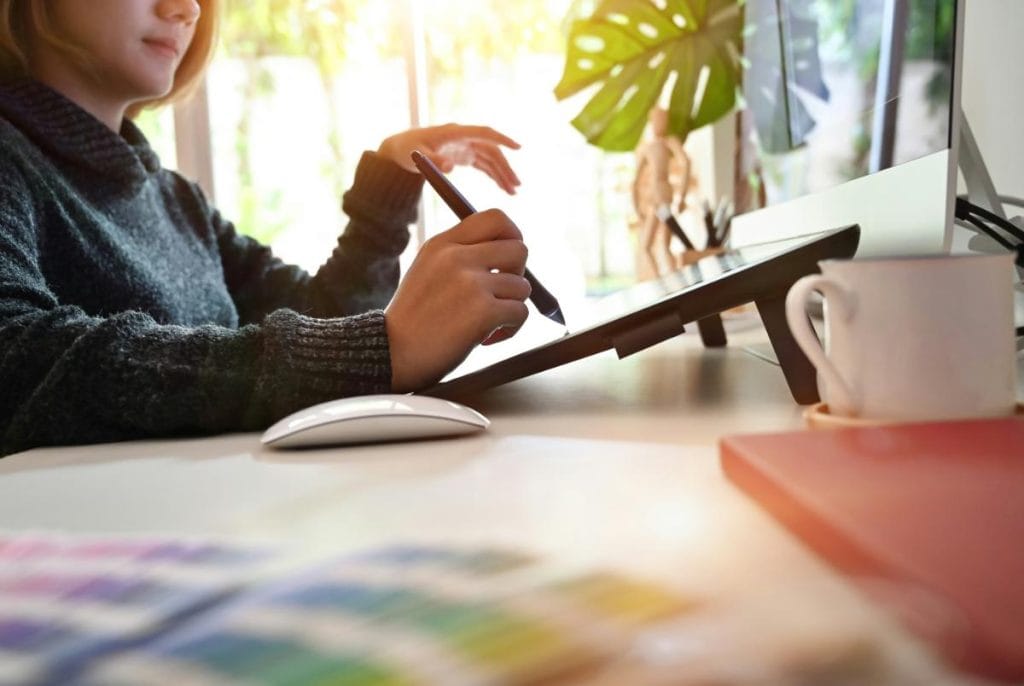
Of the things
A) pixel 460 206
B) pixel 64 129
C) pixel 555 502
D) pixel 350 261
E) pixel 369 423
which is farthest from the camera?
pixel 350 261

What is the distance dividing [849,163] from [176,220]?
33.4 inches

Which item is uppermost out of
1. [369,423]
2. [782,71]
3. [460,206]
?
[782,71]

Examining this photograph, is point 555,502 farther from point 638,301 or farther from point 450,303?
point 638,301

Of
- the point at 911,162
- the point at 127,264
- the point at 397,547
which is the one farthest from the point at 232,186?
the point at 397,547

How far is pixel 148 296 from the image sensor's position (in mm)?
859

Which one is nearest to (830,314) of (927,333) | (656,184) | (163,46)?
(927,333)

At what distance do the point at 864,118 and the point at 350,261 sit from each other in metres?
0.71

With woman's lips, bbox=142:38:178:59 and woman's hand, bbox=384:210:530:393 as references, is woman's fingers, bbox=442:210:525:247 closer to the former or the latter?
woman's hand, bbox=384:210:530:393

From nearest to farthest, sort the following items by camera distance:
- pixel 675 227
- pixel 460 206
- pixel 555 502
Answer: pixel 555 502, pixel 460 206, pixel 675 227

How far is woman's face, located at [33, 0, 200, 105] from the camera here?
34.1 inches

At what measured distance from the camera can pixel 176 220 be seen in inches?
44.3

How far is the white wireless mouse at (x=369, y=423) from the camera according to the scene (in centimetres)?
45

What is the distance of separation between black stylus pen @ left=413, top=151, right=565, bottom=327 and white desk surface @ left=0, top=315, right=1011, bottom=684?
0.37 ft

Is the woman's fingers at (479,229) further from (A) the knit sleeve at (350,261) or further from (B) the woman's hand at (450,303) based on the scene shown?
(A) the knit sleeve at (350,261)
